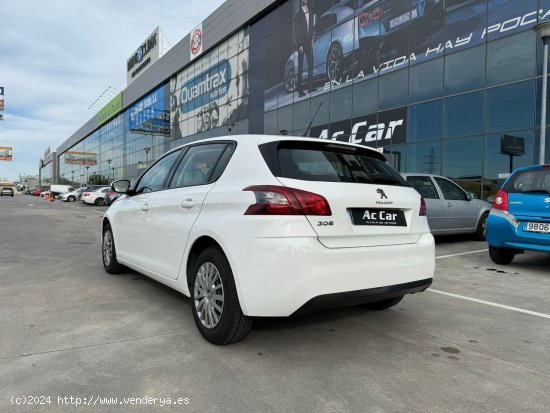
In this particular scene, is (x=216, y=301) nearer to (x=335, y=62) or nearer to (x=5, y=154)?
(x=335, y=62)

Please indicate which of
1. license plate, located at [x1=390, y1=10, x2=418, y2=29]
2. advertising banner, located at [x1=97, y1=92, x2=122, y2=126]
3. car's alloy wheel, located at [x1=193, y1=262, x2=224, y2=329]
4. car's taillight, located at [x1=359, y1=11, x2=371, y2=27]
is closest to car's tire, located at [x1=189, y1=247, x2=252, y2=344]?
car's alloy wheel, located at [x1=193, y1=262, x2=224, y2=329]

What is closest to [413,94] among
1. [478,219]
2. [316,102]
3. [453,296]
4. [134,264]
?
[316,102]

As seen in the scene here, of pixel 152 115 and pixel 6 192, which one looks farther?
pixel 6 192

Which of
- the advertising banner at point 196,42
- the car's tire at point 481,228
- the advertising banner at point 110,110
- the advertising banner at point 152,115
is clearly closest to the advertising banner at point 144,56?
the advertising banner at point 152,115

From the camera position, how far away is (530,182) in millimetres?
6234

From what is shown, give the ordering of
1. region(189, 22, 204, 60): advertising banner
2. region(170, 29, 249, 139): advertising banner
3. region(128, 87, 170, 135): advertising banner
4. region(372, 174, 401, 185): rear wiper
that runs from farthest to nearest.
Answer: region(128, 87, 170, 135): advertising banner < region(189, 22, 204, 60): advertising banner < region(170, 29, 249, 139): advertising banner < region(372, 174, 401, 185): rear wiper

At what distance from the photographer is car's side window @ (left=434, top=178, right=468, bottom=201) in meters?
9.09

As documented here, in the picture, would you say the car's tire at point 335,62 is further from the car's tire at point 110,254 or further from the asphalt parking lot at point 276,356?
the asphalt parking lot at point 276,356

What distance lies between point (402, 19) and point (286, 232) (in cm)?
1799

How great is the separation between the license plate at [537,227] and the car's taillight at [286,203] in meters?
4.55

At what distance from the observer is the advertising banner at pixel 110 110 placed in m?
62.5

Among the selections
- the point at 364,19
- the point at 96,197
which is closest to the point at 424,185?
the point at 364,19

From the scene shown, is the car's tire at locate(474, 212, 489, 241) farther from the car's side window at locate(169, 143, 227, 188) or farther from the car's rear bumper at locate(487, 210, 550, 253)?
the car's side window at locate(169, 143, 227, 188)

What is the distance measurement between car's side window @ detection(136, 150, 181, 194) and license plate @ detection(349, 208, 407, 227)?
2.20 metres
